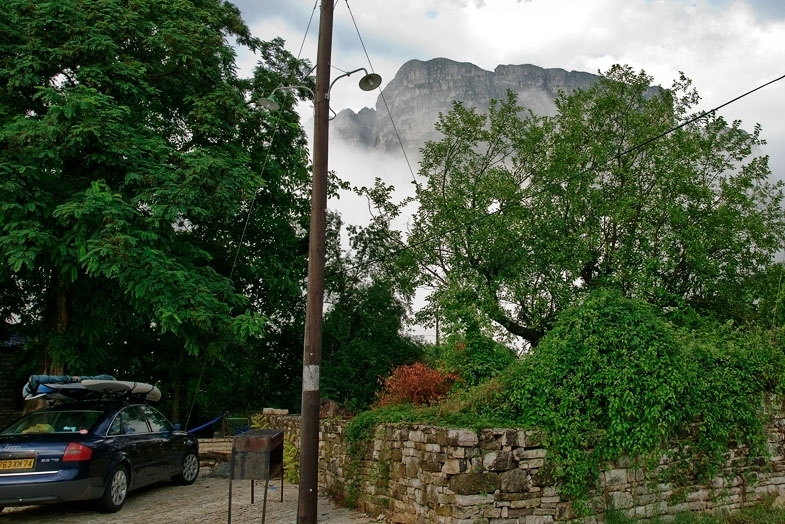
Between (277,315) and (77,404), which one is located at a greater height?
(277,315)

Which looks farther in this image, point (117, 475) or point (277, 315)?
point (277, 315)

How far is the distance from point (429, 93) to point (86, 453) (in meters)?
73.3

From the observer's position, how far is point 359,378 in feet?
77.0

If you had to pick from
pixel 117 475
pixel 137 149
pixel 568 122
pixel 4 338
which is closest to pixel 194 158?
pixel 137 149

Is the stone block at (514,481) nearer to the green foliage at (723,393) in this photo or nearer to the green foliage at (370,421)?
the green foliage at (370,421)

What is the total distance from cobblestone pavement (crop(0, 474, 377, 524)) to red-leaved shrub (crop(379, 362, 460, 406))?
2.71m

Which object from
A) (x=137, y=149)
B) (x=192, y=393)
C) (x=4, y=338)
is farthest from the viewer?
(x=192, y=393)

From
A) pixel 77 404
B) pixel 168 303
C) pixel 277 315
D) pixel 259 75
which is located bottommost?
pixel 77 404

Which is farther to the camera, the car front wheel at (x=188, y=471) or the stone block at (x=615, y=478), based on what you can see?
the car front wheel at (x=188, y=471)

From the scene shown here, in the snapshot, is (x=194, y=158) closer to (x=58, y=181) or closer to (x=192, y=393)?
(x=58, y=181)

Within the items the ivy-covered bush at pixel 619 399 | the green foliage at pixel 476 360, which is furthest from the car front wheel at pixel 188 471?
the green foliage at pixel 476 360

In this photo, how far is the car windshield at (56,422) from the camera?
8859 mm

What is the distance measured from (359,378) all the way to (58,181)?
1381cm

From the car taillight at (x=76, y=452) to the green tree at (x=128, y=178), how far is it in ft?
10.5
